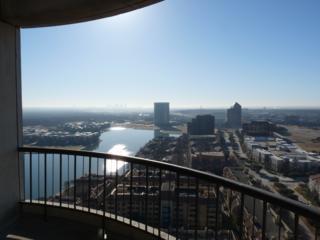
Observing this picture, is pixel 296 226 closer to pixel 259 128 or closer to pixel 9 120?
pixel 9 120

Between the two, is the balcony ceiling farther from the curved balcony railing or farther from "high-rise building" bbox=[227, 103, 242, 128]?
"high-rise building" bbox=[227, 103, 242, 128]

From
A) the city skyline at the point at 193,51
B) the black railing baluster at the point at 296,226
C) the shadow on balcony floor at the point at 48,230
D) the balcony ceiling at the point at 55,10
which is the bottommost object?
the shadow on balcony floor at the point at 48,230

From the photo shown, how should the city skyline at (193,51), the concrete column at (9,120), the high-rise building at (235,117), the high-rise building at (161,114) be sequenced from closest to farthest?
the concrete column at (9,120) → the city skyline at (193,51) → the high-rise building at (235,117) → the high-rise building at (161,114)

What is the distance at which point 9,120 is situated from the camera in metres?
3.53

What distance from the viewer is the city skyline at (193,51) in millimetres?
6418

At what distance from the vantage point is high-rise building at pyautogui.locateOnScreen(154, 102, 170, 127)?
2081cm

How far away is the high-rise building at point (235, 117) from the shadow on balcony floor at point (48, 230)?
48.4 feet

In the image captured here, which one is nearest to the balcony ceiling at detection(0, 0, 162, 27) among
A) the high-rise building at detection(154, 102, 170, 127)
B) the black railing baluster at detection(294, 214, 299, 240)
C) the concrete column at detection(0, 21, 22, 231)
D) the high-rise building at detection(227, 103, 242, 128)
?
the concrete column at detection(0, 21, 22, 231)

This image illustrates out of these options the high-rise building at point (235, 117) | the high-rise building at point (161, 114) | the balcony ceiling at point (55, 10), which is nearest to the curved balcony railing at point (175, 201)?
the balcony ceiling at point (55, 10)

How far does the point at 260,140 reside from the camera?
12273mm

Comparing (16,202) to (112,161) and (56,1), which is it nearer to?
(112,161)

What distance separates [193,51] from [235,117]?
19.3 ft

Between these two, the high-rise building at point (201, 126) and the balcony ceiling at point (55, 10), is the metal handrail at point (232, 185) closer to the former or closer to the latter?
the balcony ceiling at point (55, 10)

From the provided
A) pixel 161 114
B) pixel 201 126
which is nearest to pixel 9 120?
pixel 201 126
